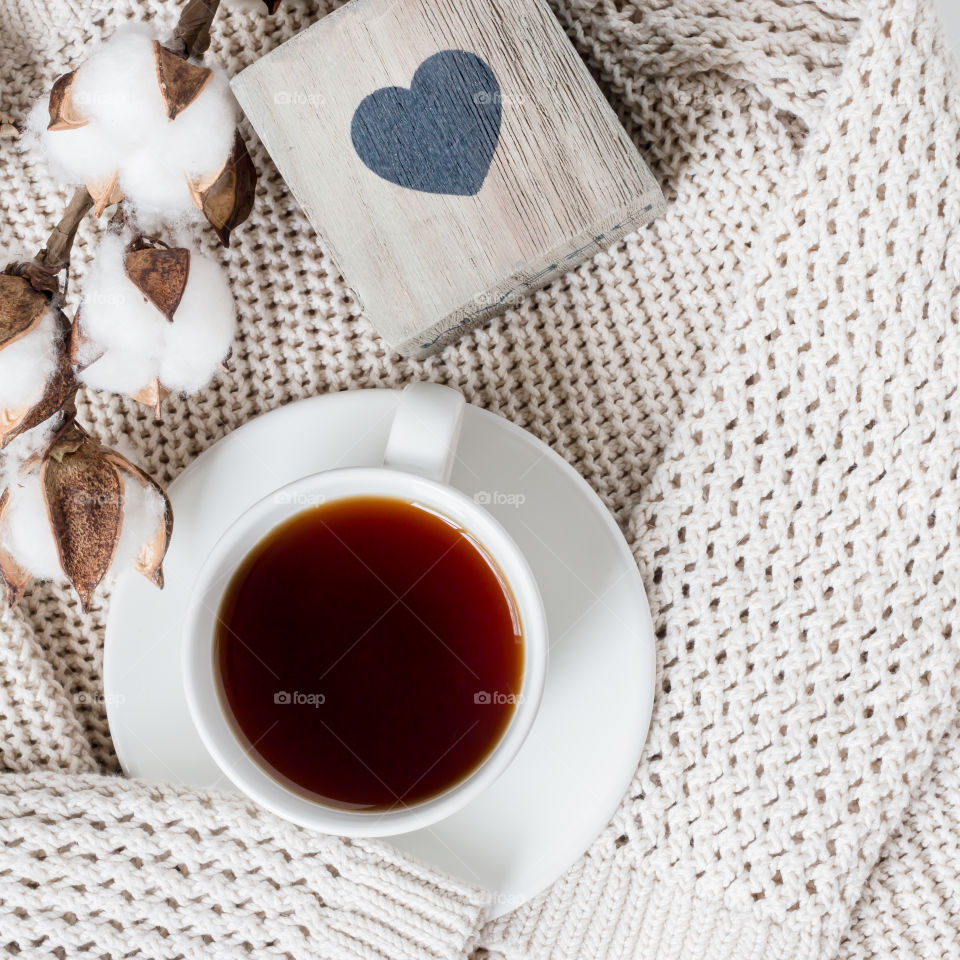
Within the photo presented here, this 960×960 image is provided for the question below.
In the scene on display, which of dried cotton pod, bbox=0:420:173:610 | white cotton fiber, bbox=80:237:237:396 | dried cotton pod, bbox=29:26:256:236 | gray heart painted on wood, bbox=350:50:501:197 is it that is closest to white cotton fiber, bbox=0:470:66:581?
dried cotton pod, bbox=0:420:173:610

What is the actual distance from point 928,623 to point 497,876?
0.44 metres

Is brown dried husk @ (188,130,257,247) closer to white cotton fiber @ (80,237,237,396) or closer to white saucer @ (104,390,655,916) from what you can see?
white cotton fiber @ (80,237,237,396)

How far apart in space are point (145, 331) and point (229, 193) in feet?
0.49

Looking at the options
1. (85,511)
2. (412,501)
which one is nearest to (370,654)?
(412,501)

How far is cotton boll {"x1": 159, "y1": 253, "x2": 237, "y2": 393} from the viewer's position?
0.76 meters

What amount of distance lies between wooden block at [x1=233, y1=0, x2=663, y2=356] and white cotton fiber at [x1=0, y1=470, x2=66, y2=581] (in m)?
0.31

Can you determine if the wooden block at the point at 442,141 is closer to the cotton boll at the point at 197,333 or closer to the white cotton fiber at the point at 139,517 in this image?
the cotton boll at the point at 197,333

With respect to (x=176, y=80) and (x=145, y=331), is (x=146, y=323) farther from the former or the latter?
(x=176, y=80)

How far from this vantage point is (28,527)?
0.77 metres

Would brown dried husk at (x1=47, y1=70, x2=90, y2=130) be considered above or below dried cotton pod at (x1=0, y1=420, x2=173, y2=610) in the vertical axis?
above

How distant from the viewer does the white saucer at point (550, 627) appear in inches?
32.8

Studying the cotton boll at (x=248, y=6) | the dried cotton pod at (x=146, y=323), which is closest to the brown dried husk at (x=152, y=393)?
the dried cotton pod at (x=146, y=323)

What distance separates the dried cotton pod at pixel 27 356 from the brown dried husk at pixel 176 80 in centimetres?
17

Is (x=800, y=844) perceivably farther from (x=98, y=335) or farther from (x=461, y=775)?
(x=98, y=335)
